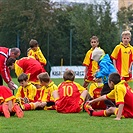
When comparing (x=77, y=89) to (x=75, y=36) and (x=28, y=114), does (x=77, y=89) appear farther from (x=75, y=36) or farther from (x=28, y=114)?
(x=75, y=36)

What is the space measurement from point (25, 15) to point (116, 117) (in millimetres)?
31617

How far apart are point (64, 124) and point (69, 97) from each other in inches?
85.0

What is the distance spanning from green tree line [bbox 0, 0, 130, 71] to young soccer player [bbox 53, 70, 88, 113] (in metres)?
23.2

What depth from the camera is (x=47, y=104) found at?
1055 centimetres

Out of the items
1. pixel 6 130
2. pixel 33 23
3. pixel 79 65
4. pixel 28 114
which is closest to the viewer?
pixel 6 130

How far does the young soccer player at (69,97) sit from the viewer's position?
9.80 m

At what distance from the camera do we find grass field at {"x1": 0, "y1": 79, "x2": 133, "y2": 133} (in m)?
6.93

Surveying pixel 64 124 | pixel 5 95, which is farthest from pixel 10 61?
pixel 64 124

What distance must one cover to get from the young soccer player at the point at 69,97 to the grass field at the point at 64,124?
0.81 metres

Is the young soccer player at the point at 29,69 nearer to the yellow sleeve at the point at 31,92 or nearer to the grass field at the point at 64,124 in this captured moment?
the yellow sleeve at the point at 31,92

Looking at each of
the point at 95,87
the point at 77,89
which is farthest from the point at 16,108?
the point at 95,87

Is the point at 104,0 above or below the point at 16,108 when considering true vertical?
above

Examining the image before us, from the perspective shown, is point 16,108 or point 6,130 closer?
point 6,130

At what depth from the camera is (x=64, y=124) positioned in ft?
25.1
